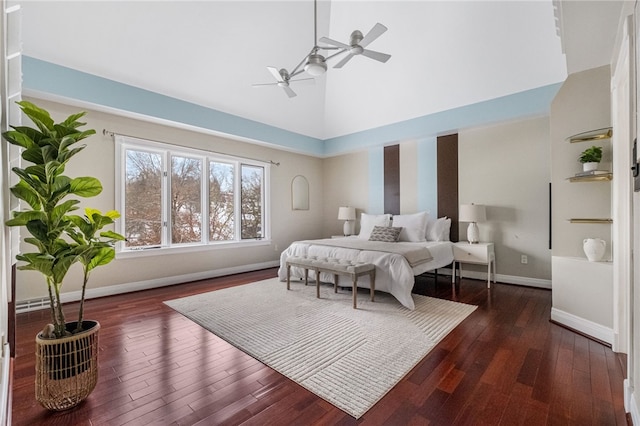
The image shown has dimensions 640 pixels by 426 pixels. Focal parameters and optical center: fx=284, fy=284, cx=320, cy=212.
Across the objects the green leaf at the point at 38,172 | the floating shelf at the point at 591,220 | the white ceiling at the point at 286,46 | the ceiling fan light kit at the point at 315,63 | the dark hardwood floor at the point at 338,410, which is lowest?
the dark hardwood floor at the point at 338,410

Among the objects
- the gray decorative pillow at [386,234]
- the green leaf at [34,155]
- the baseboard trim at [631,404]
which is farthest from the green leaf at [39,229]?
the gray decorative pillow at [386,234]

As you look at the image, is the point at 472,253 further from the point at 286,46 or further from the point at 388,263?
the point at 286,46

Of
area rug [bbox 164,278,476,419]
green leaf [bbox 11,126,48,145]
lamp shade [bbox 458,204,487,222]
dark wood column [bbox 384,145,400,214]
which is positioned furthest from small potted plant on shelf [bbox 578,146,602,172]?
green leaf [bbox 11,126,48,145]

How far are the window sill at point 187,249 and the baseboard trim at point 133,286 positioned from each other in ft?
1.30

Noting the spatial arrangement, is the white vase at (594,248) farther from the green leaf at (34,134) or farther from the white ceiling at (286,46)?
the green leaf at (34,134)

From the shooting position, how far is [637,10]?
1477mm

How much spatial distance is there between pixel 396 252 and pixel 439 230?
5.37ft

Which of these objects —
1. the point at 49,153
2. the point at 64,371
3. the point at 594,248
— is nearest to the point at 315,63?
the point at 49,153

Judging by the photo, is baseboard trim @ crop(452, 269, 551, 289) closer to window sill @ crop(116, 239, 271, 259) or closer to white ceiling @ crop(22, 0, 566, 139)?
white ceiling @ crop(22, 0, 566, 139)

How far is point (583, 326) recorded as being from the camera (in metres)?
2.66

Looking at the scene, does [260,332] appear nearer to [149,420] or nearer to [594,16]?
[149,420]

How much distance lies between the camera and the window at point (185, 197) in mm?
4305

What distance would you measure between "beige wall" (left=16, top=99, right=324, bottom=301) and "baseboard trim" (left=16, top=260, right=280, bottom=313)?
0.10ft

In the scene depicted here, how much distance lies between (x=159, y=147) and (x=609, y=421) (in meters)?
5.58
